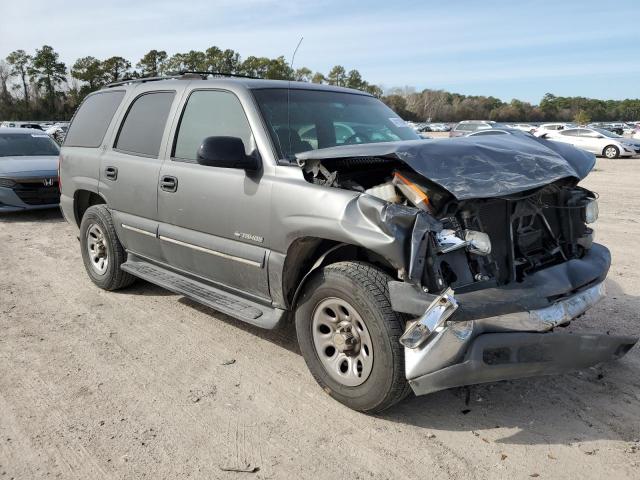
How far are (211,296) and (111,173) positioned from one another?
6.03ft

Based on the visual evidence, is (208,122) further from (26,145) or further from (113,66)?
(113,66)

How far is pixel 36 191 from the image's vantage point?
986 centimetres

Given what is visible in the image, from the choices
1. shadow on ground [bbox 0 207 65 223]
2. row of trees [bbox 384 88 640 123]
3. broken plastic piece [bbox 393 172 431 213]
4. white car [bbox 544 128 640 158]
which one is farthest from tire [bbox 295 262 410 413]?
row of trees [bbox 384 88 640 123]

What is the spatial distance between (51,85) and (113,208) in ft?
235

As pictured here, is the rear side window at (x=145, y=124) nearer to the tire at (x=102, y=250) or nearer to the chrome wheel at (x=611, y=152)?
the tire at (x=102, y=250)

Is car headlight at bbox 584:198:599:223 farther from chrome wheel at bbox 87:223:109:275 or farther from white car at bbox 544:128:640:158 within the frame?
white car at bbox 544:128:640:158

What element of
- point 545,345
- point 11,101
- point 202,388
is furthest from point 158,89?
point 11,101

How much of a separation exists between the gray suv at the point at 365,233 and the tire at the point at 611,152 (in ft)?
75.8

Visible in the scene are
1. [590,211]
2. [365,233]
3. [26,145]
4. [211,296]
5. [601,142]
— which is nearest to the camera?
[365,233]

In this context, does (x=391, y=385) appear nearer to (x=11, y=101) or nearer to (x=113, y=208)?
(x=113, y=208)

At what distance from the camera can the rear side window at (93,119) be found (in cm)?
548

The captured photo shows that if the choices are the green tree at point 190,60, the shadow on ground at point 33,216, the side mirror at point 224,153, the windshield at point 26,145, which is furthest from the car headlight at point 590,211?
the green tree at point 190,60

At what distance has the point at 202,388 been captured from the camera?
3600 mm

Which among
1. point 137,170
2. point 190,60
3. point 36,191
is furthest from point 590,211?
point 190,60
